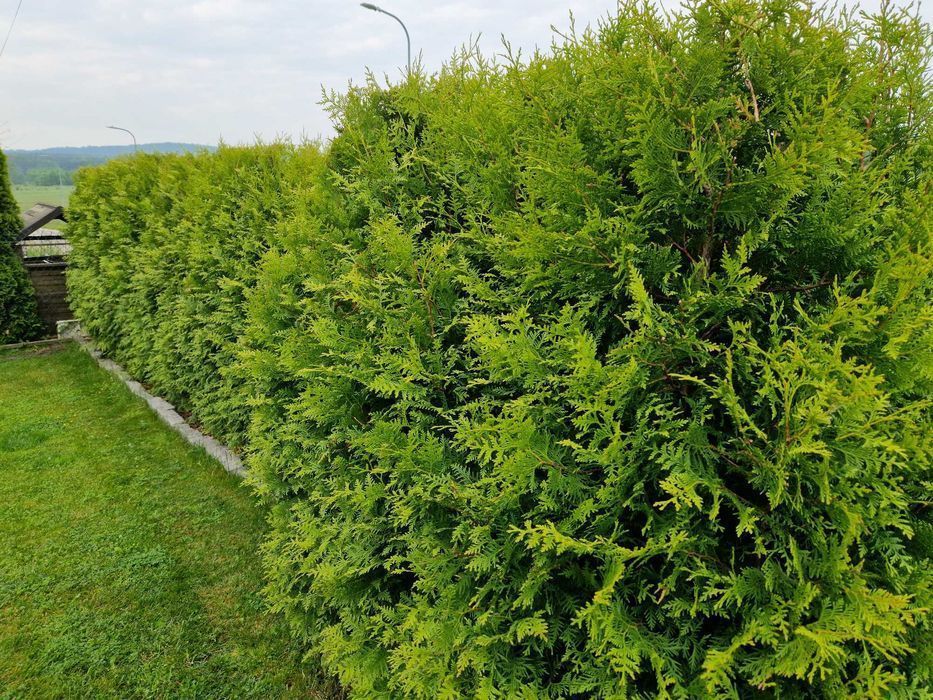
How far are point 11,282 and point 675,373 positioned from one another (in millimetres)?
14708

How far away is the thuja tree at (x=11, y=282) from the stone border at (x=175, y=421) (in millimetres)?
1874

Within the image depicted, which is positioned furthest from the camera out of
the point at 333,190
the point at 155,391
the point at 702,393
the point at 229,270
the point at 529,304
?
the point at 155,391

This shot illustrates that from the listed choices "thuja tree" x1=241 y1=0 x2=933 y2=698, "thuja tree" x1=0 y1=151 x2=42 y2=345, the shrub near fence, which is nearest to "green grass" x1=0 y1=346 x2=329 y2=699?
the shrub near fence

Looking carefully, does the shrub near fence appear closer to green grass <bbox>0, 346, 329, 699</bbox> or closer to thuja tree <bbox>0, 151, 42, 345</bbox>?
green grass <bbox>0, 346, 329, 699</bbox>

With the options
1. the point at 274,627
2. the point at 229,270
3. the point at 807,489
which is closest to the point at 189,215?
the point at 229,270

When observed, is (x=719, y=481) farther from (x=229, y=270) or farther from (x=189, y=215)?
(x=189, y=215)

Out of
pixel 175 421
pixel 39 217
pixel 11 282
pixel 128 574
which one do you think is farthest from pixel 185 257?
pixel 39 217

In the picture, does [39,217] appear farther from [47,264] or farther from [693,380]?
[693,380]

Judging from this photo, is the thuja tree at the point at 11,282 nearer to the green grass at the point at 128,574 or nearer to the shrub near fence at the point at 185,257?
the shrub near fence at the point at 185,257

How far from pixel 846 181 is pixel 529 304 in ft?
3.48

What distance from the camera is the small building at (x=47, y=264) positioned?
12.8 metres

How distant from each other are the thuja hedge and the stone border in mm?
4210

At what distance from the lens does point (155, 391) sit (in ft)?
29.0

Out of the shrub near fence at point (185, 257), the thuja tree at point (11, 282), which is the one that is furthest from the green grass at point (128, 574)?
the thuja tree at point (11, 282)
